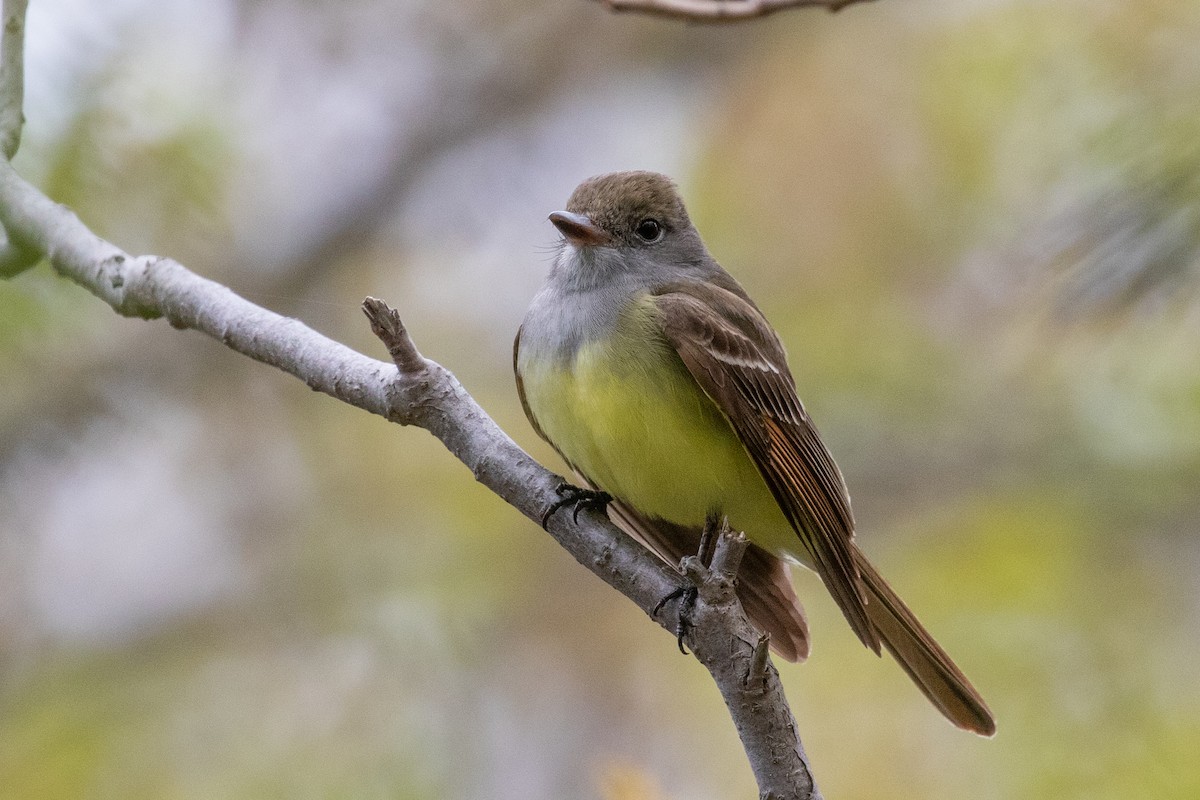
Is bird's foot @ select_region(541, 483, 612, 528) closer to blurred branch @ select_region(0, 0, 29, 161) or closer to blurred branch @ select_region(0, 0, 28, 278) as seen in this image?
blurred branch @ select_region(0, 0, 28, 278)

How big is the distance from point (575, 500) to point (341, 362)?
2.11 ft

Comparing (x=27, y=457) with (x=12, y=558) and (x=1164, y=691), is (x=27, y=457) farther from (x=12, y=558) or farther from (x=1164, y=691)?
(x=1164, y=691)

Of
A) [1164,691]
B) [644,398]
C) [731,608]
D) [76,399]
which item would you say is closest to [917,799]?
[1164,691]

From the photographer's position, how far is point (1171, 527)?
568 centimetres

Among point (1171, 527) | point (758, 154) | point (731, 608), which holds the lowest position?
point (731, 608)

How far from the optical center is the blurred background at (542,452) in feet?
13.0

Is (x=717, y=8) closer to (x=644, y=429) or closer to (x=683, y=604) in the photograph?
(x=644, y=429)

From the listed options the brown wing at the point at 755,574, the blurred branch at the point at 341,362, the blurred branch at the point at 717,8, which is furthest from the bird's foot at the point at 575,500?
the blurred branch at the point at 717,8

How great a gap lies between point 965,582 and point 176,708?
297cm

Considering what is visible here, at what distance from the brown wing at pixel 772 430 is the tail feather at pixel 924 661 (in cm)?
19

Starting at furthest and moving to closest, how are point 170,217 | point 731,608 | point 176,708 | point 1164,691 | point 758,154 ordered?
point 758,154 < point 176,708 < point 1164,691 < point 170,217 < point 731,608

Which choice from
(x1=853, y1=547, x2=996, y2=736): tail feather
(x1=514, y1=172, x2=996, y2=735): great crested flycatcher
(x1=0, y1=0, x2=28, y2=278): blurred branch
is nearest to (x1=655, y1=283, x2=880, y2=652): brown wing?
(x1=514, y1=172, x2=996, y2=735): great crested flycatcher

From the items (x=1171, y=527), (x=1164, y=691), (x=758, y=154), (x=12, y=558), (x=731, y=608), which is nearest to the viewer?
(x=731, y=608)

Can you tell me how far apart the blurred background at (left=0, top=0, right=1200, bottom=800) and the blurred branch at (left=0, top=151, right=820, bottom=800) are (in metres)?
0.43
